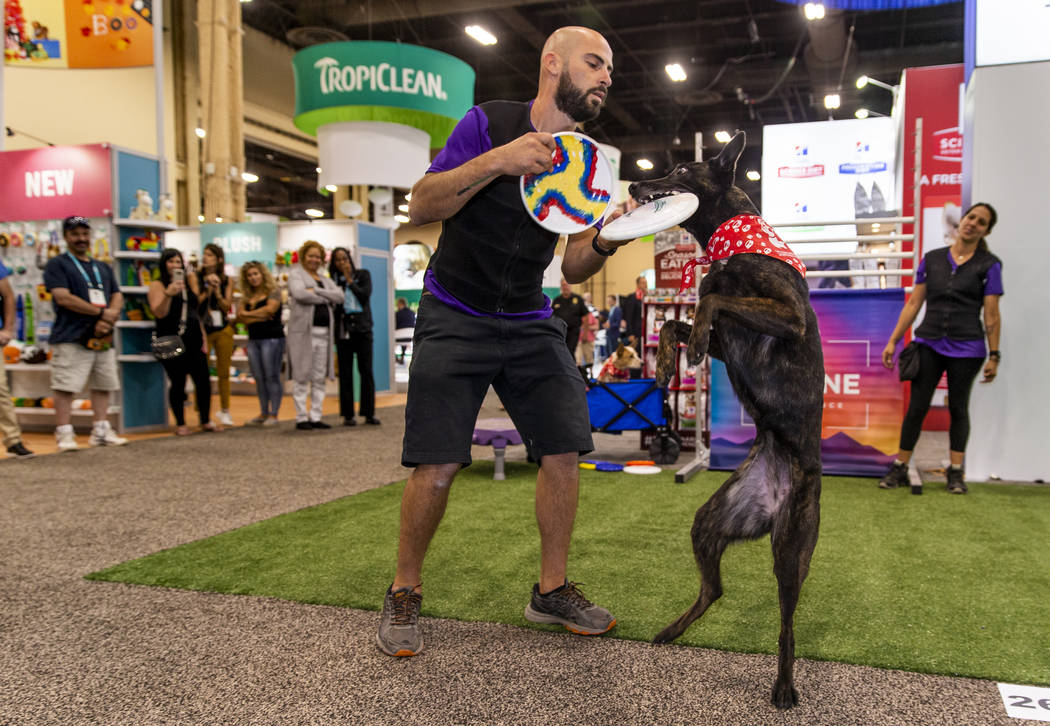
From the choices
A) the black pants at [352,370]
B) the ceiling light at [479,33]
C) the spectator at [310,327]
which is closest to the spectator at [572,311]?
the black pants at [352,370]

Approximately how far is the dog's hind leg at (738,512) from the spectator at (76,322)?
584 cm

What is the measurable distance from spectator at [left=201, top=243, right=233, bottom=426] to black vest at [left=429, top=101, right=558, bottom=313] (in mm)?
6164

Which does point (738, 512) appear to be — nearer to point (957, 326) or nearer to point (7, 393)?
point (957, 326)

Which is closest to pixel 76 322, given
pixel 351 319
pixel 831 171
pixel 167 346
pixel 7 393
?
pixel 7 393

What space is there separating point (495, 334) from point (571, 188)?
0.51m

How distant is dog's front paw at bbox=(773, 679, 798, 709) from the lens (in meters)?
1.96

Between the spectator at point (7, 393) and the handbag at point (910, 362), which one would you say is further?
the spectator at point (7, 393)

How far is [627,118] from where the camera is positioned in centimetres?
2022

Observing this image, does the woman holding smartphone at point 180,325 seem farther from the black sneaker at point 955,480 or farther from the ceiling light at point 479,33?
the ceiling light at point 479,33

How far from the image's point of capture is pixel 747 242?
194cm

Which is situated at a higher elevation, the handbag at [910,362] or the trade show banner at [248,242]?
the trade show banner at [248,242]

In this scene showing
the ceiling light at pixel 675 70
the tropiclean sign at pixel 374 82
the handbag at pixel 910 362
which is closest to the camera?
the handbag at pixel 910 362

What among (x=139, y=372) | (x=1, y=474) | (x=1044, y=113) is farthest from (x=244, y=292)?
(x=1044, y=113)

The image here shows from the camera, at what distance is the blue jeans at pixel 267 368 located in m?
7.90
